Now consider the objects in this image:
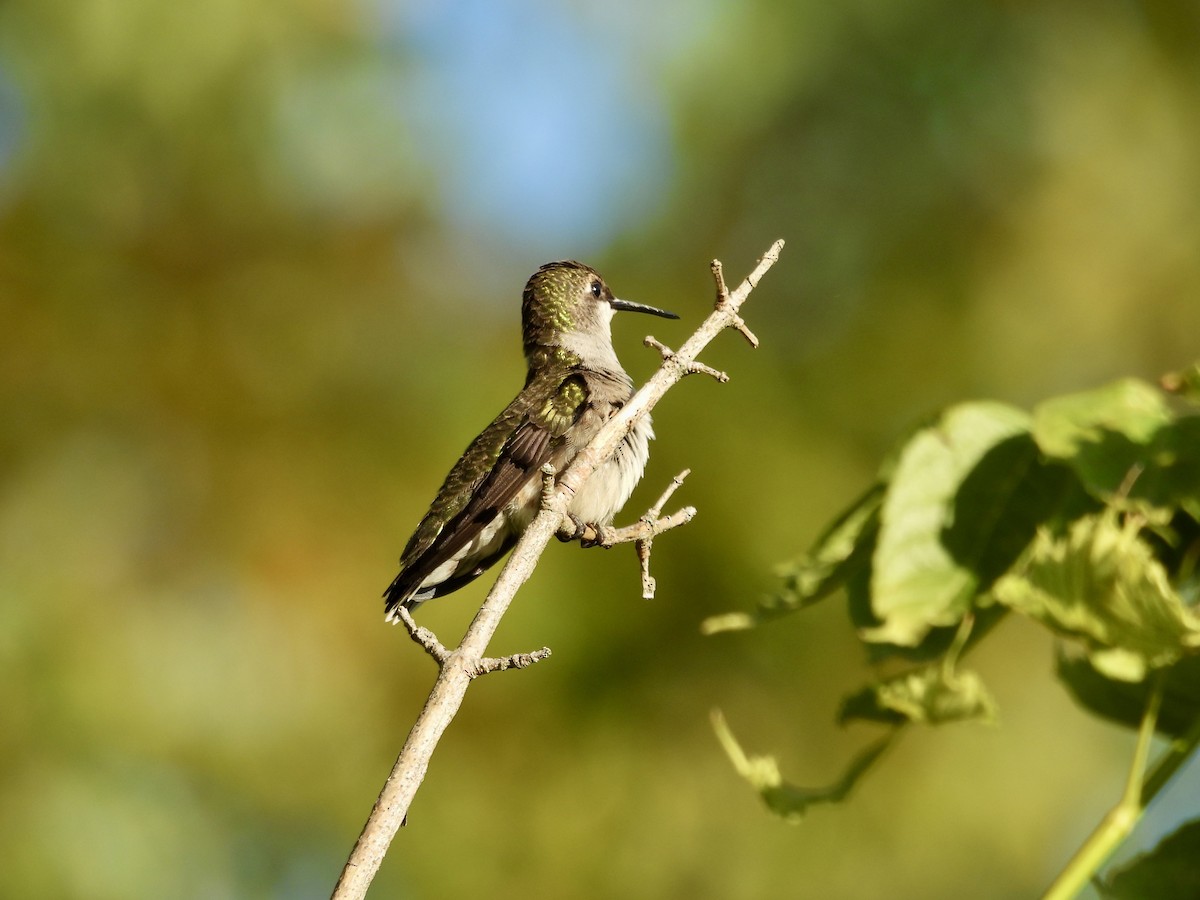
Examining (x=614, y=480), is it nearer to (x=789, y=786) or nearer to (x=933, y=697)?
(x=789, y=786)

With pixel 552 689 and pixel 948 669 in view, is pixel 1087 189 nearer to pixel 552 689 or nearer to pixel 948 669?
pixel 552 689

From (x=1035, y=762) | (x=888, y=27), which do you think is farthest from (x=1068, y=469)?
(x=888, y=27)

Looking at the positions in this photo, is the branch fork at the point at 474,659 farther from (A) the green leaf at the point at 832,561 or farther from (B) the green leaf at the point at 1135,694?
(B) the green leaf at the point at 1135,694

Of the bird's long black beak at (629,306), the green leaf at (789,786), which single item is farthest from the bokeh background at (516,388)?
the green leaf at (789,786)

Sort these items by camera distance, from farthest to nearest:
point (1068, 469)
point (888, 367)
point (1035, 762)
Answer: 1. point (888, 367)
2. point (1035, 762)
3. point (1068, 469)

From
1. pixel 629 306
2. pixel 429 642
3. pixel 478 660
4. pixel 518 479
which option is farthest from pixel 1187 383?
pixel 629 306

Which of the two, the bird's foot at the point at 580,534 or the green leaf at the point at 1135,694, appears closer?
the green leaf at the point at 1135,694
